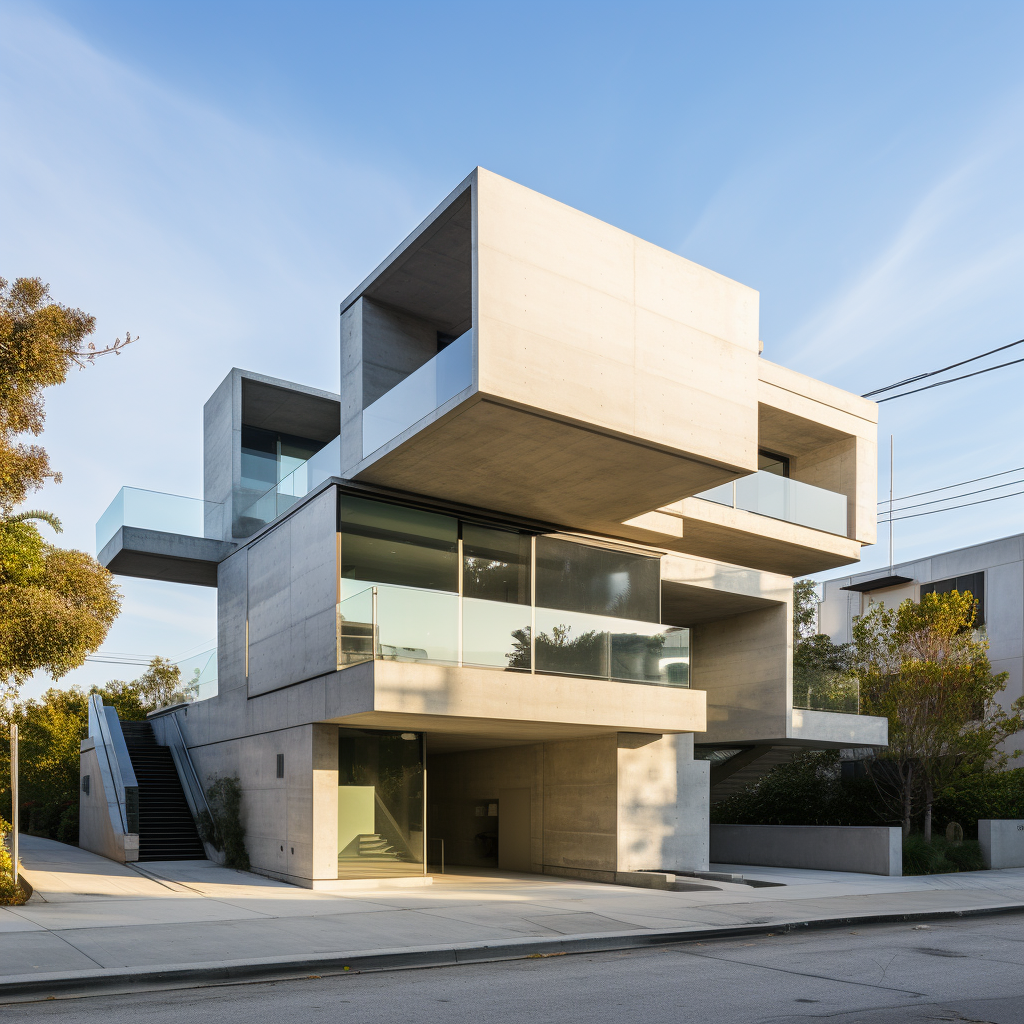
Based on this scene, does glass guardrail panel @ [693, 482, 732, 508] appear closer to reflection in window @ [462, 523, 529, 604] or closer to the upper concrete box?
the upper concrete box

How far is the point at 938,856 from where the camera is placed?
21.6 meters

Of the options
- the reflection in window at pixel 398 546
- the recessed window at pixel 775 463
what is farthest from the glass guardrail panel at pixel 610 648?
the recessed window at pixel 775 463

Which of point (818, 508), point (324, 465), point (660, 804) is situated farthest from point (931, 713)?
point (324, 465)

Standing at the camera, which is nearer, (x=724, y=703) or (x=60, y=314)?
(x=60, y=314)

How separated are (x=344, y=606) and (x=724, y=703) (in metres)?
10.7

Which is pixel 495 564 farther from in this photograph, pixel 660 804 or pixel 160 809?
pixel 160 809

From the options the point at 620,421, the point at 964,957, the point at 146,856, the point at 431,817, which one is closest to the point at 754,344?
the point at 620,421

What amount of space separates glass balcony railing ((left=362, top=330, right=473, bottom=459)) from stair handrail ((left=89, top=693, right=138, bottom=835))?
980 centimetres

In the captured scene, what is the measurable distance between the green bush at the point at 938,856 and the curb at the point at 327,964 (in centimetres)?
992

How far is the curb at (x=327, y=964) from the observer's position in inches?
325

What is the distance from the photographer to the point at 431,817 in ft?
80.1

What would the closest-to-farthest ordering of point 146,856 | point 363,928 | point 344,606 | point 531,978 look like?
1. point 531,978
2. point 363,928
3. point 344,606
4. point 146,856

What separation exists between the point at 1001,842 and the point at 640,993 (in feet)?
58.8

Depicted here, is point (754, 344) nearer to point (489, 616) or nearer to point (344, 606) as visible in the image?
point (489, 616)
